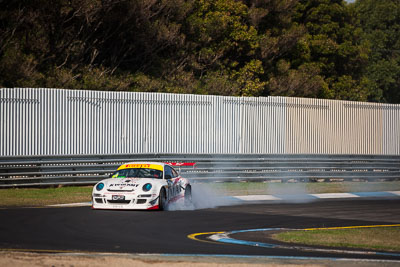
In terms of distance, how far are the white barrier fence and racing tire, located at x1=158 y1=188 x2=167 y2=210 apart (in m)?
7.27

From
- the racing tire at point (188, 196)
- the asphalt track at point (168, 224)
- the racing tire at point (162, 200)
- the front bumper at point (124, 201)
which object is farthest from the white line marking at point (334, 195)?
the front bumper at point (124, 201)

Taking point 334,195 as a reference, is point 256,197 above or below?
above

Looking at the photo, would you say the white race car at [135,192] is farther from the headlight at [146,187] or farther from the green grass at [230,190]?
the green grass at [230,190]

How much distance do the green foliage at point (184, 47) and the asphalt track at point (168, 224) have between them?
14384 millimetres

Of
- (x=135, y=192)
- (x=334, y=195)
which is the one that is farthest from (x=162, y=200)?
(x=334, y=195)

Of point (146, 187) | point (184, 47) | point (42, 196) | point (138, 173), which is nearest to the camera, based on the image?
point (146, 187)

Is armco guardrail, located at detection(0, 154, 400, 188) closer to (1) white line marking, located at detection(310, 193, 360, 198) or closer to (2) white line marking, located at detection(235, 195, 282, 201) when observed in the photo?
(2) white line marking, located at detection(235, 195, 282, 201)

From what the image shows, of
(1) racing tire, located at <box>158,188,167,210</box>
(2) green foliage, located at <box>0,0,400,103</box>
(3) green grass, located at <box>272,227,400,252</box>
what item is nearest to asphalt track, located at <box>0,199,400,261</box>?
(1) racing tire, located at <box>158,188,167,210</box>

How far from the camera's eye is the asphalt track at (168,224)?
1097 centimetres

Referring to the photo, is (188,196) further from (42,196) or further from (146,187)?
(42,196)

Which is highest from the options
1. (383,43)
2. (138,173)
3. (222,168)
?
(383,43)

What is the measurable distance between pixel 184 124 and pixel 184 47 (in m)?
12.7

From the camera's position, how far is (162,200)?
59.4 feet

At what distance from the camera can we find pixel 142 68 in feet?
124
